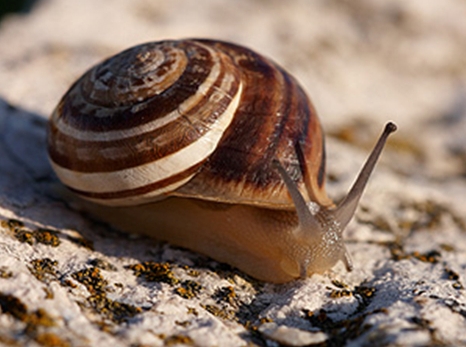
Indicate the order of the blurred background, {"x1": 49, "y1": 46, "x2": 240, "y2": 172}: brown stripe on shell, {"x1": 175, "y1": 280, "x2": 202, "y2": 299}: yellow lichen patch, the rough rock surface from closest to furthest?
1. the rough rock surface
2. {"x1": 175, "y1": 280, "x2": 202, "y2": 299}: yellow lichen patch
3. {"x1": 49, "y1": 46, "x2": 240, "y2": 172}: brown stripe on shell
4. the blurred background

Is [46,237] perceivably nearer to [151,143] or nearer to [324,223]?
[151,143]

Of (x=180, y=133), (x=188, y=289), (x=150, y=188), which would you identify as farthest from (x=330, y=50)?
(x=188, y=289)

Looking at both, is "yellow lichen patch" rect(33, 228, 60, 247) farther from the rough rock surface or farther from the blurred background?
the blurred background

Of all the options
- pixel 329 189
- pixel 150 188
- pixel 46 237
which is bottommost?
pixel 46 237

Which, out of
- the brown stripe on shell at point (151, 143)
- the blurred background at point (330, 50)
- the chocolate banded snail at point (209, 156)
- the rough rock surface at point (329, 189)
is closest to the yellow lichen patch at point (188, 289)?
the rough rock surface at point (329, 189)

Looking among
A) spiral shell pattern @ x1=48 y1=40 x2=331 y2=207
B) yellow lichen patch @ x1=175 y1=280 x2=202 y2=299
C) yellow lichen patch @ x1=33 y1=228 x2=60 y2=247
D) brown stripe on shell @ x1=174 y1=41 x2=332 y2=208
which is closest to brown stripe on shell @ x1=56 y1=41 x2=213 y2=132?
spiral shell pattern @ x1=48 y1=40 x2=331 y2=207

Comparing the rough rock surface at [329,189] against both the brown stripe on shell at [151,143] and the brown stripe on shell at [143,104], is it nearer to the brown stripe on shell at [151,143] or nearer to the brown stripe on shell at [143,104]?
the brown stripe on shell at [151,143]

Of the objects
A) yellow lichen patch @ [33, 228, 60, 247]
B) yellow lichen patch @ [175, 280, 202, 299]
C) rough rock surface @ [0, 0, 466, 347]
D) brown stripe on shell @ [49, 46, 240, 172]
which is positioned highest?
brown stripe on shell @ [49, 46, 240, 172]
